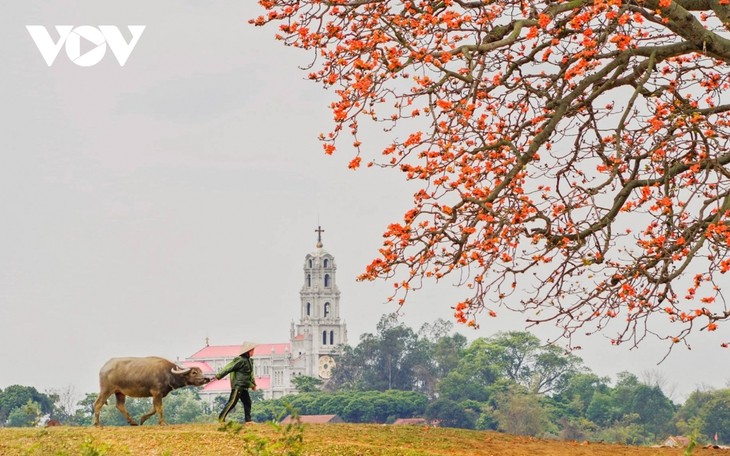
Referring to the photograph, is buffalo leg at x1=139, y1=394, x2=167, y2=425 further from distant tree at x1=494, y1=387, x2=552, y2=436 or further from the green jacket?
distant tree at x1=494, y1=387, x2=552, y2=436

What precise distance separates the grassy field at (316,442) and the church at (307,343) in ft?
505

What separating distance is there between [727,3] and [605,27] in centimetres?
216

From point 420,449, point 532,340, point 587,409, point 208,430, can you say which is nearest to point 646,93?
point 420,449

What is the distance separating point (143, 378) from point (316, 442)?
212 inches

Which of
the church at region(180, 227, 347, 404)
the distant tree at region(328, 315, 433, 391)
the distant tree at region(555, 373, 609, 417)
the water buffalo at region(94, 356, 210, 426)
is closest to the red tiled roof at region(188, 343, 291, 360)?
the church at region(180, 227, 347, 404)

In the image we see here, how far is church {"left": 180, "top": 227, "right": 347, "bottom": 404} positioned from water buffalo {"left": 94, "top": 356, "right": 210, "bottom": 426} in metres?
152

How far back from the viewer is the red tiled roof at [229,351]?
180 meters

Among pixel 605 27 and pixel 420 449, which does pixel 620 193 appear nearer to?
pixel 605 27

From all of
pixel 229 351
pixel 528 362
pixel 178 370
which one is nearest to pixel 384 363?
pixel 528 362

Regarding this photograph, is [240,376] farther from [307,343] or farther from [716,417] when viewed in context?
[307,343]

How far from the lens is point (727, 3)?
18125mm

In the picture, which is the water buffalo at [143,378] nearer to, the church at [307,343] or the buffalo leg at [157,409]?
the buffalo leg at [157,409]

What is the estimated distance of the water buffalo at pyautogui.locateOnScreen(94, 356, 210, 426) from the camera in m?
22.7

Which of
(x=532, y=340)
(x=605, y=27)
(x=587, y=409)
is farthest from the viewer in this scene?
(x=532, y=340)
